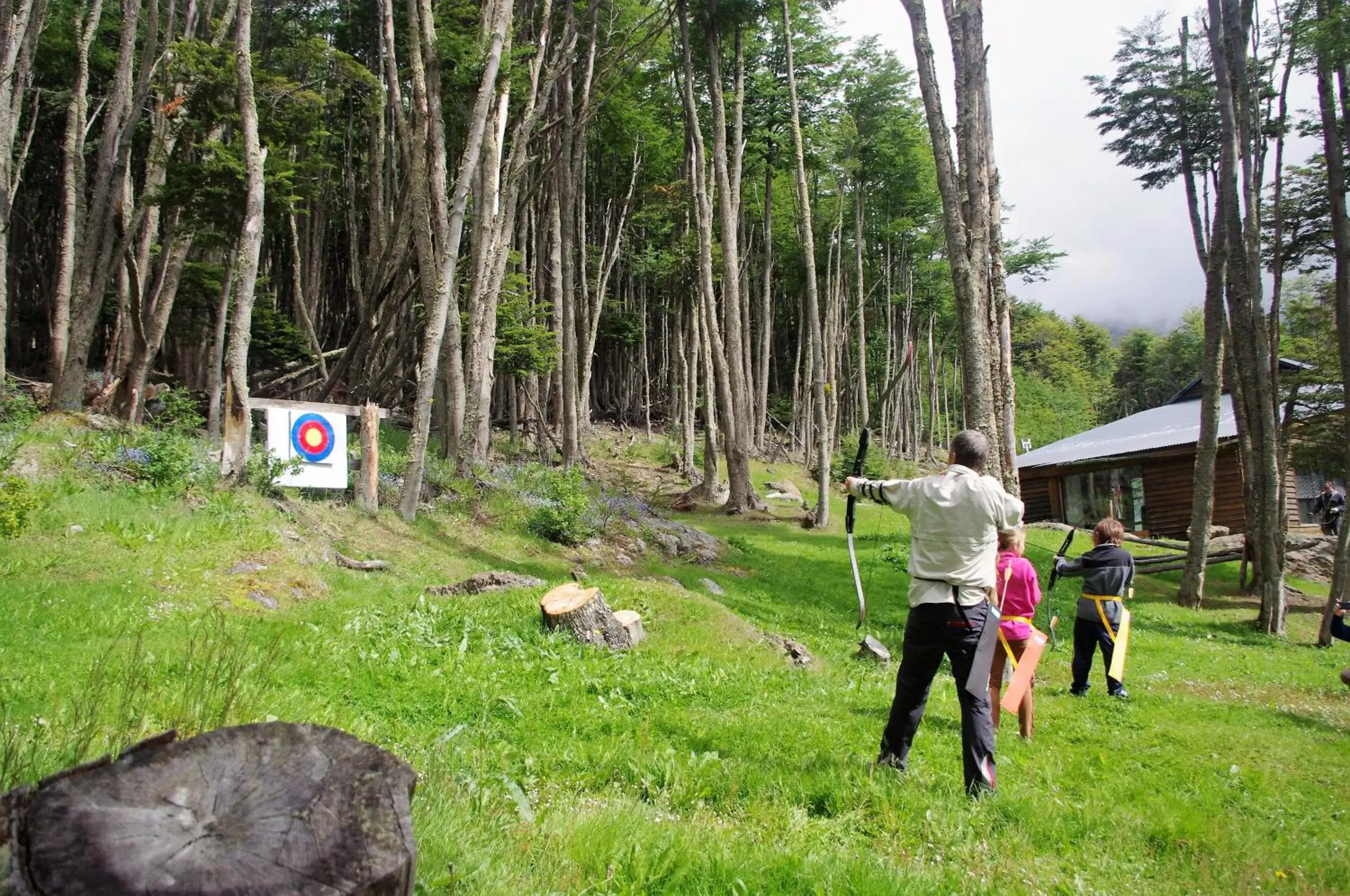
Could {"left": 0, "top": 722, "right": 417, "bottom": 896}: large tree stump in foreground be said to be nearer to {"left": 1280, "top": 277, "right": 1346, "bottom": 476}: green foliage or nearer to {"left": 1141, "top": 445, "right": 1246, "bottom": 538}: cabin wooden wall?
{"left": 1280, "top": 277, "right": 1346, "bottom": 476}: green foliage

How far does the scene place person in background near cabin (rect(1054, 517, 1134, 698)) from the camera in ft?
26.1

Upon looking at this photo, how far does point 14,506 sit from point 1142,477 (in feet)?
105

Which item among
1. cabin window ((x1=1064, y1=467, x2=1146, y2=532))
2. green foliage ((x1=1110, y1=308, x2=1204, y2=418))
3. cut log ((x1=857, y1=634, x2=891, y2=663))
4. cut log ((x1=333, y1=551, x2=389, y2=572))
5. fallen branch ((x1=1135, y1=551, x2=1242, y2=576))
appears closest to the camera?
cut log ((x1=857, y1=634, x2=891, y2=663))

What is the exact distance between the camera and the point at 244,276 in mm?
10820

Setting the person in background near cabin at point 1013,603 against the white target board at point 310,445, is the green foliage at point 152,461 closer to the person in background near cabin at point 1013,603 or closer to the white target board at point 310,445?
the white target board at point 310,445

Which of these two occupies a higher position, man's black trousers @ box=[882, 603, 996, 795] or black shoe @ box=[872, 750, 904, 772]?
man's black trousers @ box=[882, 603, 996, 795]

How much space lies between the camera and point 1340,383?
67.6ft

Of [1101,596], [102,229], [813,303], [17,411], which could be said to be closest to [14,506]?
[17,411]

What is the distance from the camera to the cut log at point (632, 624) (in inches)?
320

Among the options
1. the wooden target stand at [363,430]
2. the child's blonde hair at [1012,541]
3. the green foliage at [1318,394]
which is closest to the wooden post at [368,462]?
the wooden target stand at [363,430]

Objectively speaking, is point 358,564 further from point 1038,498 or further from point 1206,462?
point 1038,498

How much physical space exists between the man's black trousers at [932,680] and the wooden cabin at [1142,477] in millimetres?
24975

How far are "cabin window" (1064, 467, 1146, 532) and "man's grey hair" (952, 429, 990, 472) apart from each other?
1091 inches

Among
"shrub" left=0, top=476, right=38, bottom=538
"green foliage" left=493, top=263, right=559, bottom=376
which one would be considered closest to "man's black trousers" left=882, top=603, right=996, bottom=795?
"shrub" left=0, top=476, right=38, bottom=538
